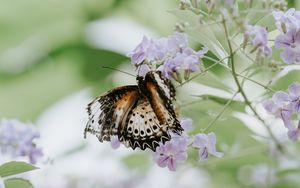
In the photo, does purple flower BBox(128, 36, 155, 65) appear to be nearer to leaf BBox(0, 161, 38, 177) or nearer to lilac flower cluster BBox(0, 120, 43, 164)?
leaf BBox(0, 161, 38, 177)

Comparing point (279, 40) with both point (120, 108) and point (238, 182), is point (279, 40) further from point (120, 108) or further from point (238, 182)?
point (238, 182)

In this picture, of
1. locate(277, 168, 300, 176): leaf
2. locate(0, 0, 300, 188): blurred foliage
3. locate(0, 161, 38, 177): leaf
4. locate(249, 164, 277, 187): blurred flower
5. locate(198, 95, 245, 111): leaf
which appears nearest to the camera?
locate(0, 161, 38, 177): leaf

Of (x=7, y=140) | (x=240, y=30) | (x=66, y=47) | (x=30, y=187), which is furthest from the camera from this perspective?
(x=66, y=47)

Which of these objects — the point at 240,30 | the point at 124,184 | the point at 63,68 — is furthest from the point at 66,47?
the point at 240,30

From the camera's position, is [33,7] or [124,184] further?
[33,7]

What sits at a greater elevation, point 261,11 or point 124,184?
point 124,184

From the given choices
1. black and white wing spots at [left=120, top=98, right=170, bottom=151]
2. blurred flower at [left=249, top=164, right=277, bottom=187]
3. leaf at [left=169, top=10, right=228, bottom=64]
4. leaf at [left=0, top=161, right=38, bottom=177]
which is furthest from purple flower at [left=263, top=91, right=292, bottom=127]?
blurred flower at [left=249, top=164, right=277, bottom=187]
